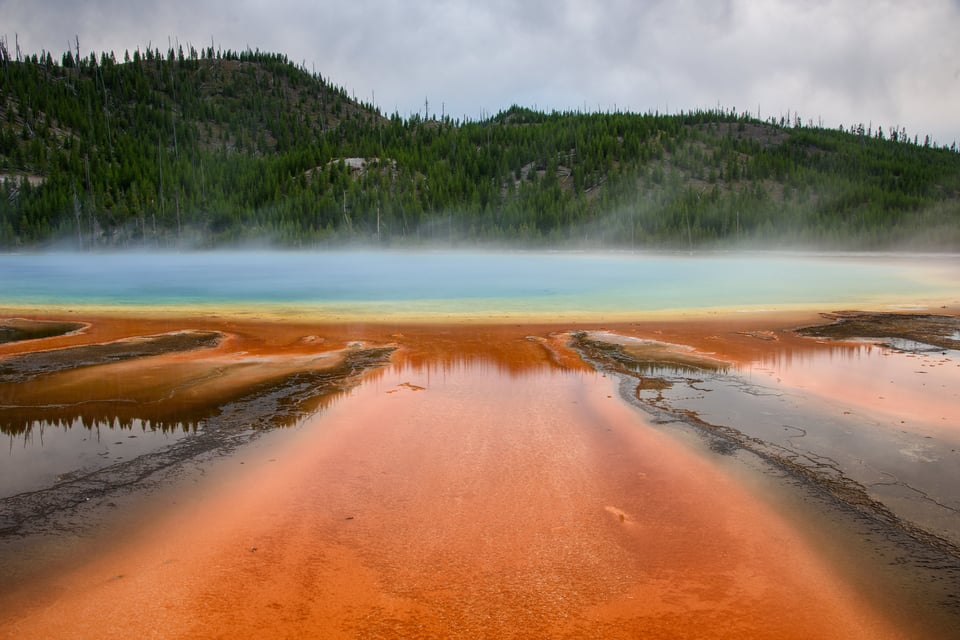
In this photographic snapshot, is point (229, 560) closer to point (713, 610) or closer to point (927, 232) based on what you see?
point (713, 610)

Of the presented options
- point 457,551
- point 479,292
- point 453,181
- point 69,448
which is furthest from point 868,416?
point 453,181

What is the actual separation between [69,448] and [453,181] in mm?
110137

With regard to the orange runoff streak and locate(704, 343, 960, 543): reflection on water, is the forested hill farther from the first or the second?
the orange runoff streak

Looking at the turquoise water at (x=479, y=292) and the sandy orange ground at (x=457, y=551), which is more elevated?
the turquoise water at (x=479, y=292)

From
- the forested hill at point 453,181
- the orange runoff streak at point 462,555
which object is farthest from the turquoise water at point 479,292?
→ the forested hill at point 453,181

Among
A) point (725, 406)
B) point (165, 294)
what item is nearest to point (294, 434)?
point (725, 406)

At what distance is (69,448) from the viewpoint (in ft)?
23.0

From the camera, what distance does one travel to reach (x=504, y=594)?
14.4 ft

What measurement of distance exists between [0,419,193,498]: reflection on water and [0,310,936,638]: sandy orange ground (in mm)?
1122

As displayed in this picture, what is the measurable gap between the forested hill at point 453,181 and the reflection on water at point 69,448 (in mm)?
92059

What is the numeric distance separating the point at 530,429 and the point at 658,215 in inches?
4083

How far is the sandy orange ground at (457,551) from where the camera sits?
4090 millimetres

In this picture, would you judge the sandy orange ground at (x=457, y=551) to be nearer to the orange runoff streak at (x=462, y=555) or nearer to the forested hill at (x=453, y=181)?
the orange runoff streak at (x=462, y=555)

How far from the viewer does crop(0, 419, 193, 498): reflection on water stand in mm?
6215
